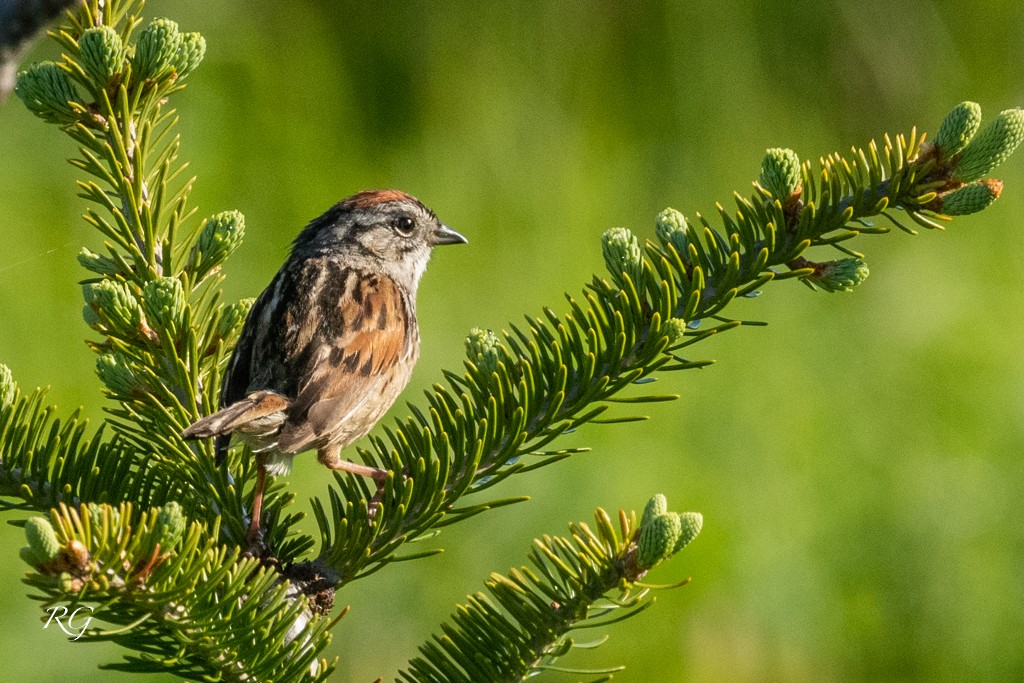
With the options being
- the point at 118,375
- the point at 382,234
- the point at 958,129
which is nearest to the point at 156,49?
the point at 118,375

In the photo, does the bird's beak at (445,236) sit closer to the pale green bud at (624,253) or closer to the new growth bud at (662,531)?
the pale green bud at (624,253)

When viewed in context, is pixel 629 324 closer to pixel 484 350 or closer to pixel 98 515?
pixel 484 350

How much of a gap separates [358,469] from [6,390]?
79 cm

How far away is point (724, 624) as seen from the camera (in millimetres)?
4016

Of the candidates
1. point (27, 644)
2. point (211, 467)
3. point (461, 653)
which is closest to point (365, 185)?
point (27, 644)

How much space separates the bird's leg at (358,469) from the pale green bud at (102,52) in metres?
0.79

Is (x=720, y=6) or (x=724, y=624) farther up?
(x=720, y=6)

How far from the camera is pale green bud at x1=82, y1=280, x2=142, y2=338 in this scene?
6.08 feet

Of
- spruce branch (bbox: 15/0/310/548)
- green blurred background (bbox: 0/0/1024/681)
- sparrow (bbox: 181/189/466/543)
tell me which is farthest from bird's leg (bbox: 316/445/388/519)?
green blurred background (bbox: 0/0/1024/681)

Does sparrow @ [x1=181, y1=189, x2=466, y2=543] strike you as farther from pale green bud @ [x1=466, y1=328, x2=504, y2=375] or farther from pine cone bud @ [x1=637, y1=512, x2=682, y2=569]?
pine cone bud @ [x1=637, y1=512, x2=682, y2=569]

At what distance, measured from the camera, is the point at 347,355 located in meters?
2.86

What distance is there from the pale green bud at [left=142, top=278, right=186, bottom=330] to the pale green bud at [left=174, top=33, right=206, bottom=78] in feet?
1.22

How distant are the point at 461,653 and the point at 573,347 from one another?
519mm

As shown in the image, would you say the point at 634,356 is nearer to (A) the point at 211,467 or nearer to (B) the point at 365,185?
(A) the point at 211,467
